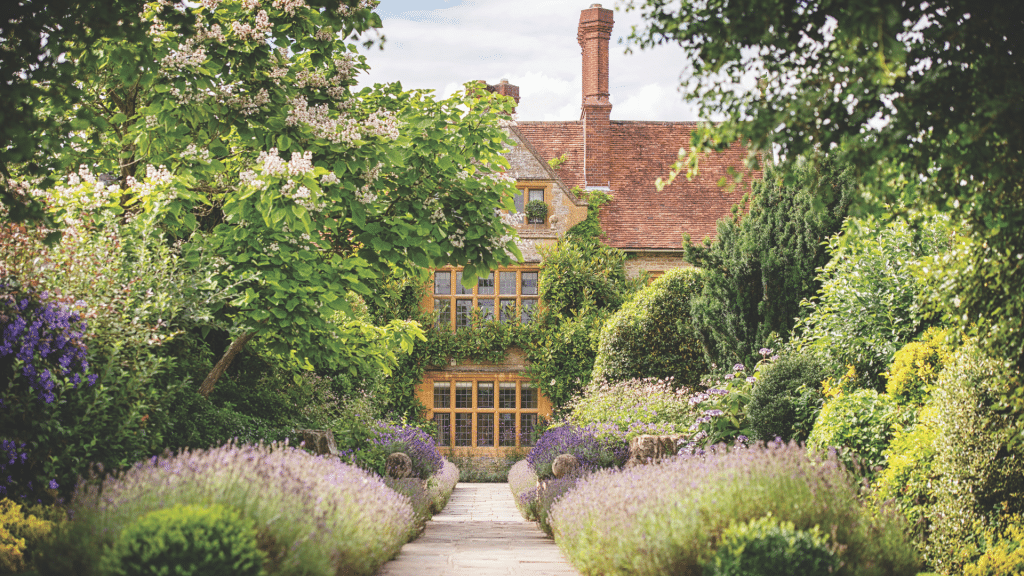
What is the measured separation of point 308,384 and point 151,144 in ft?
17.0

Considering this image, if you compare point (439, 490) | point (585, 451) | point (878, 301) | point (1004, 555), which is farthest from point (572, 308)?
point (1004, 555)

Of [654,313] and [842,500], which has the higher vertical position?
[654,313]

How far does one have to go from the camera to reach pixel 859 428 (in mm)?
7590

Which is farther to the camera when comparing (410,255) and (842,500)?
(410,255)

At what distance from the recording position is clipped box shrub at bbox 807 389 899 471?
24.3 ft

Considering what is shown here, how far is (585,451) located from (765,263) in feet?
16.5

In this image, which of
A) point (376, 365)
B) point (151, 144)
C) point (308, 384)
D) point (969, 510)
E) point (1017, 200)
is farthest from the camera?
point (308, 384)

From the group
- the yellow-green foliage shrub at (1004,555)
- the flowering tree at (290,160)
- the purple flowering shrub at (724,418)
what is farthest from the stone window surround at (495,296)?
the yellow-green foliage shrub at (1004,555)

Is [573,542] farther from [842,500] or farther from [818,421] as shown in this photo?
[818,421]

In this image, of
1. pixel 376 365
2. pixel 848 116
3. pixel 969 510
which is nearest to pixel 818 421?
pixel 969 510

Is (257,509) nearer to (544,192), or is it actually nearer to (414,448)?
(414,448)

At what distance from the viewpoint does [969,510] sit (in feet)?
19.7

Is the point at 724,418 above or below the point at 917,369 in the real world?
below

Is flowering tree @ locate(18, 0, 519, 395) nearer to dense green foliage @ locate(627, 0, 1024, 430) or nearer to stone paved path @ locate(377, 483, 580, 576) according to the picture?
stone paved path @ locate(377, 483, 580, 576)
